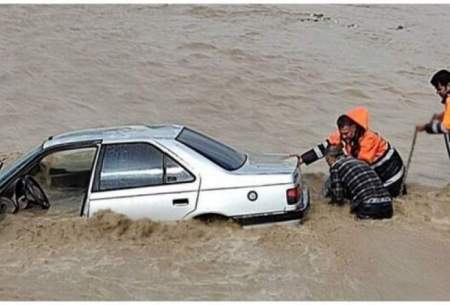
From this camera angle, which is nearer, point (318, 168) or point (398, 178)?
point (398, 178)

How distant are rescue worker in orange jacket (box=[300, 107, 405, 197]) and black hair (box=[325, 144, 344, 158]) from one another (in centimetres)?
5

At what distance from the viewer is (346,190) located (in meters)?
8.91

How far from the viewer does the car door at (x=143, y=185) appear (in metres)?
7.66

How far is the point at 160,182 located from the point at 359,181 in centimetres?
216

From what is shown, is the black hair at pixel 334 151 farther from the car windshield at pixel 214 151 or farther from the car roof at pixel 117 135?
the car roof at pixel 117 135

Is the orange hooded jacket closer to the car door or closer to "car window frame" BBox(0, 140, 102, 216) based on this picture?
the car door

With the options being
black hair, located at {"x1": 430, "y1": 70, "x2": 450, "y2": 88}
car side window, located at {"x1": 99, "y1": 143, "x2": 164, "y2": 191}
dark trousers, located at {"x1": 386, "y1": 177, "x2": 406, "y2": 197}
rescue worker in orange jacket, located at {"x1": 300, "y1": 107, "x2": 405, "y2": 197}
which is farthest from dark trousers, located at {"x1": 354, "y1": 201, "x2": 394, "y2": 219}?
car side window, located at {"x1": 99, "y1": 143, "x2": 164, "y2": 191}

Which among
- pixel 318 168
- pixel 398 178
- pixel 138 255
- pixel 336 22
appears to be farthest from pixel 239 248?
pixel 336 22

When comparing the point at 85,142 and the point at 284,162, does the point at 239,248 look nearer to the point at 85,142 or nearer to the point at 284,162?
the point at 284,162

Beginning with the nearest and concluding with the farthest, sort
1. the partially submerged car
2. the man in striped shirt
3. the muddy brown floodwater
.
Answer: the muddy brown floodwater → the partially submerged car → the man in striped shirt

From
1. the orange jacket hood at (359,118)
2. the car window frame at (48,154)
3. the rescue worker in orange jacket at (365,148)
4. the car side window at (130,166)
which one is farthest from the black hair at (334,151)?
the car window frame at (48,154)

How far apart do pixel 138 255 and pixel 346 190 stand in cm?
242

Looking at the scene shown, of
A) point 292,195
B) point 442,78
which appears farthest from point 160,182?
point 442,78

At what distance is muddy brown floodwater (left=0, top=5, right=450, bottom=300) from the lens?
7457mm
